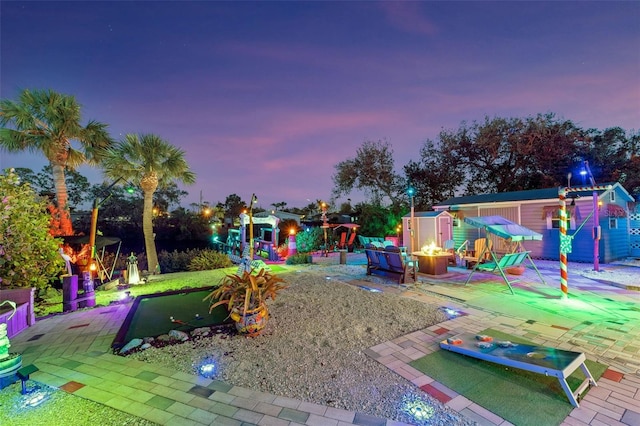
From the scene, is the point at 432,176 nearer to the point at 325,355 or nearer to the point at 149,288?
the point at 149,288

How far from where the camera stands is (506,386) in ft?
8.67

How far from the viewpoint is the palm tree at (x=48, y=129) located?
934 centimetres

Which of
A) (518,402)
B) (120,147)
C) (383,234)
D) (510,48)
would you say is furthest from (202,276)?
(510,48)

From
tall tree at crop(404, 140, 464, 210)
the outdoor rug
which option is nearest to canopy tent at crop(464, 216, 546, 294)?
the outdoor rug

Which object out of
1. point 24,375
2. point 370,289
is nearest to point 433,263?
point 370,289

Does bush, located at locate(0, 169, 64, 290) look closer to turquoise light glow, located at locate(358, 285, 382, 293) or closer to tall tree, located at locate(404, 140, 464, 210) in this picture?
turquoise light glow, located at locate(358, 285, 382, 293)

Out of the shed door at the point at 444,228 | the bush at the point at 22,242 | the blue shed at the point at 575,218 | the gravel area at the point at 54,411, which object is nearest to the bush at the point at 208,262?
the bush at the point at 22,242

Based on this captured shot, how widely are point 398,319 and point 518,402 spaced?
2.15 m

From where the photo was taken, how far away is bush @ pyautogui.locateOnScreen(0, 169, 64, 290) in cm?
503

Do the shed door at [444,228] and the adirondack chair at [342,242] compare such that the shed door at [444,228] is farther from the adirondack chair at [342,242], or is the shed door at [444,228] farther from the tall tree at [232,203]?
the tall tree at [232,203]

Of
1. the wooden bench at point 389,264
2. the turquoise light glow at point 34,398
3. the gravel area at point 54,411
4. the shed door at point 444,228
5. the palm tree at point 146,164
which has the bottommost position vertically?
the turquoise light glow at point 34,398

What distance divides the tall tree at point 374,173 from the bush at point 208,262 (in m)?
15.1

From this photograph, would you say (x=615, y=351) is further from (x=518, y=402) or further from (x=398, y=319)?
(x=398, y=319)

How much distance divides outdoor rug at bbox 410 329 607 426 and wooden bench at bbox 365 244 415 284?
3946mm
